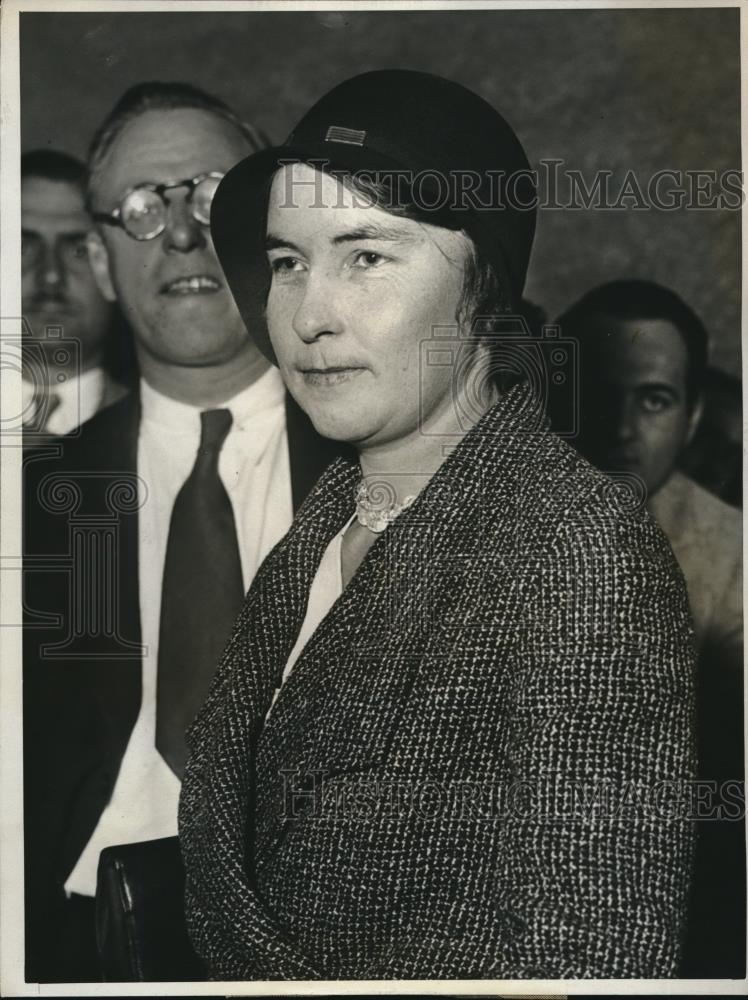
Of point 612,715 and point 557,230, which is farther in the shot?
point 557,230

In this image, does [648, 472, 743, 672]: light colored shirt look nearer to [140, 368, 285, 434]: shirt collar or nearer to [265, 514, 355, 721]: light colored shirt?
[265, 514, 355, 721]: light colored shirt

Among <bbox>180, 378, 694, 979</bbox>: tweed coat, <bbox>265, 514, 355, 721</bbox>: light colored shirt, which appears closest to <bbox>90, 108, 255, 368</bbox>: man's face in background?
<bbox>265, 514, 355, 721</bbox>: light colored shirt

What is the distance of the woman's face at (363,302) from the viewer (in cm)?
174

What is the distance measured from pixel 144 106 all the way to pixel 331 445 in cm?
67

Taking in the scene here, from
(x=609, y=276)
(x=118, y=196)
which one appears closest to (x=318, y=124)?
(x=118, y=196)

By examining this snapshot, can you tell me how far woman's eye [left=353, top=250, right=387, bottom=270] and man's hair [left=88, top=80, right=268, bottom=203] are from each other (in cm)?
38

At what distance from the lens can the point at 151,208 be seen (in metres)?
1.88

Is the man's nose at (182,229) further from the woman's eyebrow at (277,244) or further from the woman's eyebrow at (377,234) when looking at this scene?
the woman's eyebrow at (377,234)

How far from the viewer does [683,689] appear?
5.40 feet

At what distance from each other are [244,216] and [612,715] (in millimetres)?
994

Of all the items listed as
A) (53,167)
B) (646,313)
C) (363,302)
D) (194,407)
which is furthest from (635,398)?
(53,167)

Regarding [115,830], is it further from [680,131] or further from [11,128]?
[680,131]

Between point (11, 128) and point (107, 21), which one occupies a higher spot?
point (107, 21)

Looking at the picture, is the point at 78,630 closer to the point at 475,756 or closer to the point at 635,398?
the point at 475,756
